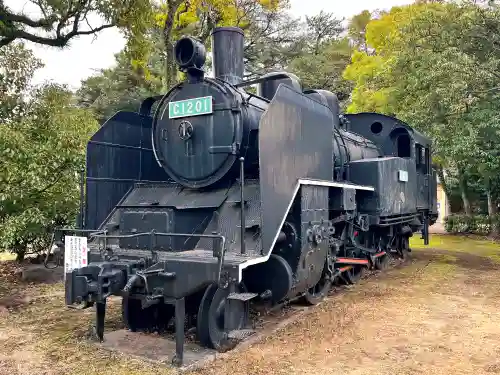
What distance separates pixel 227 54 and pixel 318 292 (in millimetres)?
3496

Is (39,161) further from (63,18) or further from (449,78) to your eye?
(449,78)

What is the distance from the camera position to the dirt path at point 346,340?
4273 millimetres

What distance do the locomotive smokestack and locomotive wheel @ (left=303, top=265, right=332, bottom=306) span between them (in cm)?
286

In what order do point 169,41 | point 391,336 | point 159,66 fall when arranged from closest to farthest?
point 391,336 < point 169,41 < point 159,66

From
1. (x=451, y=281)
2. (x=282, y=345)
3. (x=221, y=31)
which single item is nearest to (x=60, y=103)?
(x=221, y=31)

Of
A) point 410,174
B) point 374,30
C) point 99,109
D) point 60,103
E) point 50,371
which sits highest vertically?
point 374,30

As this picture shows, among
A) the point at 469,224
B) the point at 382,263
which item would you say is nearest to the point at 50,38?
the point at 382,263

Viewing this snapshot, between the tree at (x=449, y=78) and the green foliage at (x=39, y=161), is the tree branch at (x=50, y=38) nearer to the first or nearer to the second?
the green foliage at (x=39, y=161)

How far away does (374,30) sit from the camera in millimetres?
20125

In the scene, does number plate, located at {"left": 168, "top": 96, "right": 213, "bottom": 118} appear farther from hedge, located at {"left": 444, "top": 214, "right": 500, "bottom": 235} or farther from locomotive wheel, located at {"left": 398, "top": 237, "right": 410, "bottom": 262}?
hedge, located at {"left": 444, "top": 214, "right": 500, "bottom": 235}

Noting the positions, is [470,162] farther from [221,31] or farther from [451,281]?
[221,31]

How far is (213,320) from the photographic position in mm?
4590

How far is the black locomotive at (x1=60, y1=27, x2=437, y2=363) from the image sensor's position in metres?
4.22

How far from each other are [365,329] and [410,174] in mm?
4605
